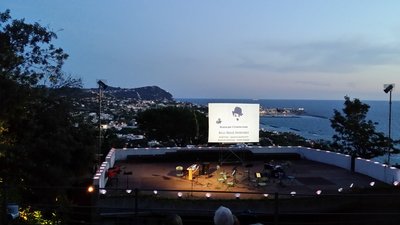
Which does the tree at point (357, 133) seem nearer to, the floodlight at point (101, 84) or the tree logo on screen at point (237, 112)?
the tree logo on screen at point (237, 112)

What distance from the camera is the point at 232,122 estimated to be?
22.1 metres

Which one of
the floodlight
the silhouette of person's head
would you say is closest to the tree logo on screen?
the floodlight

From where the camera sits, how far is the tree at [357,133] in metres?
29.8

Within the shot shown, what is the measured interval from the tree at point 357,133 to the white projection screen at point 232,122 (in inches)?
399

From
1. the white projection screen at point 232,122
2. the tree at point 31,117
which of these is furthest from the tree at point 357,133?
the tree at point 31,117

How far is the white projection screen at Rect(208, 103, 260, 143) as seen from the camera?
2192 centimetres

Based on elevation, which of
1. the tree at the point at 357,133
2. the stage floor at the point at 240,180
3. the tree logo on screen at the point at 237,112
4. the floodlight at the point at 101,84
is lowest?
the stage floor at the point at 240,180

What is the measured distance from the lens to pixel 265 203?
49.6 feet

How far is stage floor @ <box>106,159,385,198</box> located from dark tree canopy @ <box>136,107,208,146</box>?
12.5 metres

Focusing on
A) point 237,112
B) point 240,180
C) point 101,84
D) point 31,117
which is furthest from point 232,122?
point 31,117

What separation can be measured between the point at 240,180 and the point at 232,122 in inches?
159

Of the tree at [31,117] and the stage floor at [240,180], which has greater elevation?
the tree at [31,117]

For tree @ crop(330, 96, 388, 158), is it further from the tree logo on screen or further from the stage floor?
the tree logo on screen

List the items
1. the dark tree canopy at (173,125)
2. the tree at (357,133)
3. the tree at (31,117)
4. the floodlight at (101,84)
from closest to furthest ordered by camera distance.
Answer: the tree at (31,117) → the floodlight at (101,84) → the tree at (357,133) → the dark tree canopy at (173,125)
